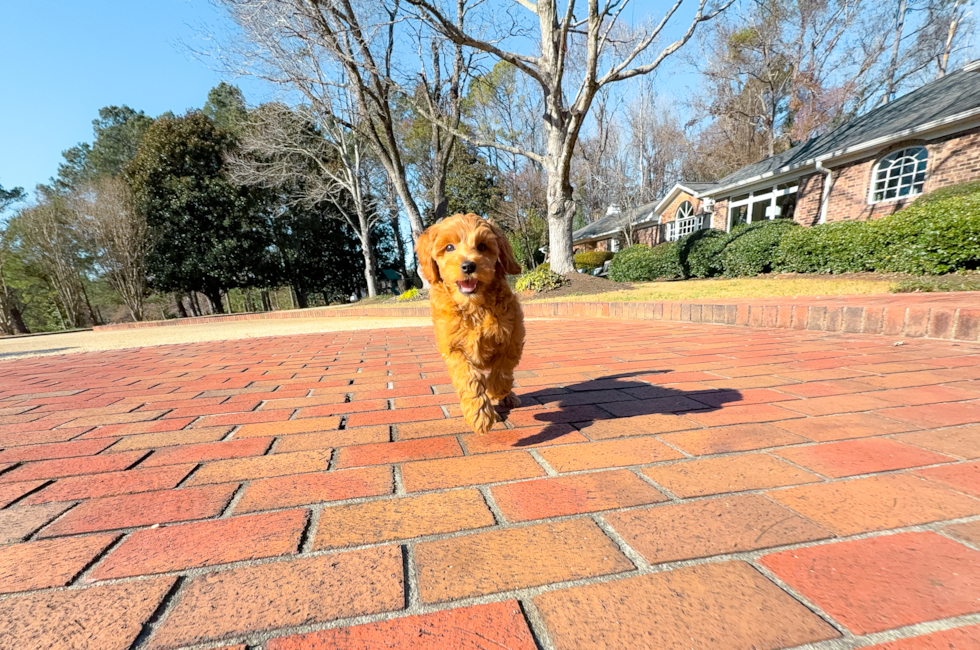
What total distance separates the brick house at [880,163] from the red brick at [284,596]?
52.7ft

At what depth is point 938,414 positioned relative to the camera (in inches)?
72.9

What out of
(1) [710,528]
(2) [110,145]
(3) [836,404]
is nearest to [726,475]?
(1) [710,528]

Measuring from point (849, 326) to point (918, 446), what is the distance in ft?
9.21

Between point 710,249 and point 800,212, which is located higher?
point 800,212

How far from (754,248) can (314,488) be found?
42.3 ft

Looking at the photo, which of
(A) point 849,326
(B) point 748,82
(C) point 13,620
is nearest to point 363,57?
(A) point 849,326

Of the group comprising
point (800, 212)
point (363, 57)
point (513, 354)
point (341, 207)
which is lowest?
point (513, 354)

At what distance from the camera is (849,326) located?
3756mm

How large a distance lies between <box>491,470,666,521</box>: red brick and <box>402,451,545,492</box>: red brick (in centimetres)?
9

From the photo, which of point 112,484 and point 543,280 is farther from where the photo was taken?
point 543,280

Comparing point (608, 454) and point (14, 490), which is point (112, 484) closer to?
point (14, 490)

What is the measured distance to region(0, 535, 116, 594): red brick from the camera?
1.05 m

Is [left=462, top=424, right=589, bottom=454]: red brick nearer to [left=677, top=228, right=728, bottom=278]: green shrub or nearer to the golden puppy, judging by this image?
the golden puppy

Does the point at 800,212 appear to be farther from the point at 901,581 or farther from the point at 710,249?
the point at 901,581
